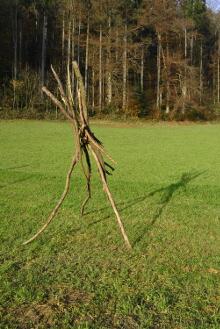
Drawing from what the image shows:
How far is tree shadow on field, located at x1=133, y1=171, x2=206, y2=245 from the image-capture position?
7.57m

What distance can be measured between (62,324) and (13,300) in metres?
0.74

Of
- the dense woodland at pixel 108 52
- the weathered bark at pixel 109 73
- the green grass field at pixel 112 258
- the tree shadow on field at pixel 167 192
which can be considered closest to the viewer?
the green grass field at pixel 112 258

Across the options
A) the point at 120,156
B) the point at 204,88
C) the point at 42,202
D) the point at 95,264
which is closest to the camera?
the point at 95,264

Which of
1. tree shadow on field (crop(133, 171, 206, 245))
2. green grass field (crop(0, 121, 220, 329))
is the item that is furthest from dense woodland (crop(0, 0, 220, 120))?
green grass field (crop(0, 121, 220, 329))

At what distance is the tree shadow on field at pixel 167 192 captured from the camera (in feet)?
24.8

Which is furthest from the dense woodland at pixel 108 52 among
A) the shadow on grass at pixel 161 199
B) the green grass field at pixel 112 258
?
the green grass field at pixel 112 258

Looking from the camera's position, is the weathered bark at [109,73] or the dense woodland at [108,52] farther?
the weathered bark at [109,73]

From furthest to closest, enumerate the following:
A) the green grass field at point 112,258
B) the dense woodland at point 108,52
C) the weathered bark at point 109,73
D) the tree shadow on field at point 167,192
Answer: the weathered bark at point 109,73, the dense woodland at point 108,52, the tree shadow on field at point 167,192, the green grass field at point 112,258

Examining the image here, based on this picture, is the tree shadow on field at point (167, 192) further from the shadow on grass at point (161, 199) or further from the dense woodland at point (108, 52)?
the dense woodland at point (108, 52)

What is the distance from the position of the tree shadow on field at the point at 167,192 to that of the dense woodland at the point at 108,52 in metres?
34.7

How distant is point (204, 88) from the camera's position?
67.5 m

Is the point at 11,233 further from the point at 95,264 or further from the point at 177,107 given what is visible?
the point at 177,107

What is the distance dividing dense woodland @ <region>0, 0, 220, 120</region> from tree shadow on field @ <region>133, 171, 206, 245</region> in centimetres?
3470

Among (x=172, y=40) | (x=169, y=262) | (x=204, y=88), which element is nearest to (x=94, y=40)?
(x=172, y=40)
